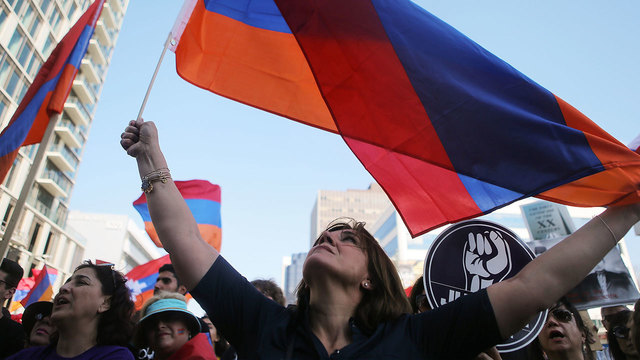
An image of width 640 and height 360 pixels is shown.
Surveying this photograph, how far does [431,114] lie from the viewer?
2383 mm

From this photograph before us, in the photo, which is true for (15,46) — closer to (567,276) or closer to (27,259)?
(27,259)

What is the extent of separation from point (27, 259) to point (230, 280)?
35.9 meters

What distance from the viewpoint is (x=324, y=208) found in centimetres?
13425

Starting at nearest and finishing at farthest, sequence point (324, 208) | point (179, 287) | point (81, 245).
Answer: point (179, 287), point (81, 245), point (324, 208)

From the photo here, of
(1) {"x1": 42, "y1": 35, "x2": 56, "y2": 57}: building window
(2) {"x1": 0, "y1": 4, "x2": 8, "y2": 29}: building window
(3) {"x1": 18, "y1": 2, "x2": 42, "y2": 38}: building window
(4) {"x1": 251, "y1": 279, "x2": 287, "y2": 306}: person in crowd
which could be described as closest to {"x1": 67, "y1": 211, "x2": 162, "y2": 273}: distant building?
(1) {"x1": 42, "y1": 35, "x2": 56, "y2": 57}: building window

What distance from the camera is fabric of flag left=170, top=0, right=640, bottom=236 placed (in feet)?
6.85

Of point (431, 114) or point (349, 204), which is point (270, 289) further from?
point (349, 204)

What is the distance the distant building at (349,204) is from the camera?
130 metres

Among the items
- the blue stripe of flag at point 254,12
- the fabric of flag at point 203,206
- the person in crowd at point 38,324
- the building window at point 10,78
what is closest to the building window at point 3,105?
the building window at point 10,78

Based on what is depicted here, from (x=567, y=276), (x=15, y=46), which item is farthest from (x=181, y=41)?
(x=15, y=46)

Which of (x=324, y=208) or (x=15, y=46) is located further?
(x=324, y=208)

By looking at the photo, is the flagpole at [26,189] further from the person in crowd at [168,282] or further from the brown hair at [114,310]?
the person in crowd at [168,282]

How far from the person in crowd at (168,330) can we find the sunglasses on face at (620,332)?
3.39 m

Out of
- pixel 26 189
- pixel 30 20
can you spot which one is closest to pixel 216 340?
pixel 26 189
